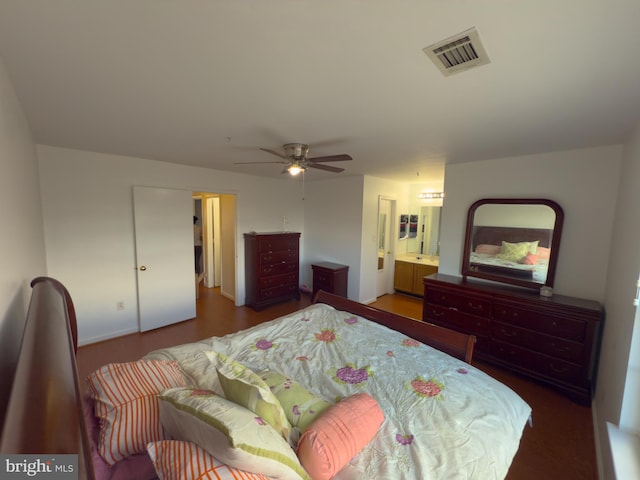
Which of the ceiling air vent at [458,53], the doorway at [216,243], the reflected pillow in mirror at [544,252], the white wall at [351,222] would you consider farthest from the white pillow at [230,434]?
the doorway at [216,243]

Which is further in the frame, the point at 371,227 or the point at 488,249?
the point at 371,227

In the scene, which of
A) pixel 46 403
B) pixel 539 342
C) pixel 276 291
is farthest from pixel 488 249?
pixel 46 403

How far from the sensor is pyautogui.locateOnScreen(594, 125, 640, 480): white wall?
1486 mm

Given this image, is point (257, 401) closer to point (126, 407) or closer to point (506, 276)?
point (126, 407)

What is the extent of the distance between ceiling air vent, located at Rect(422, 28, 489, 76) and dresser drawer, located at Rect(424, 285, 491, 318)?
2.44m

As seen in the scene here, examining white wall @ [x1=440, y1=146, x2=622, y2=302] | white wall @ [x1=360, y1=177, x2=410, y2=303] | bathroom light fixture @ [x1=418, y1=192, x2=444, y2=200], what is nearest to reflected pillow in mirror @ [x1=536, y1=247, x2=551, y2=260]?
white wall @ [x1=440, y1=146, x2=622, y2=302]

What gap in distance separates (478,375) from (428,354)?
11.9 inches

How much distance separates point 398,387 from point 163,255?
11.6ft

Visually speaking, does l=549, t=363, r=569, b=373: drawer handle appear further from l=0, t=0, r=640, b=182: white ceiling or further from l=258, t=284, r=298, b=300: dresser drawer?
l=258, t=284, r=298, b=300: dresser drawer

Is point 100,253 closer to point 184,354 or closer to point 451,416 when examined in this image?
point 184,354

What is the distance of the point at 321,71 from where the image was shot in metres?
1.36

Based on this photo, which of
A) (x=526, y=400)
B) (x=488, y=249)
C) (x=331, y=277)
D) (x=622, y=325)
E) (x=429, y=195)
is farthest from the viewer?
(x=429, y=195)

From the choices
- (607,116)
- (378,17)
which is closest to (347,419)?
(378,17)

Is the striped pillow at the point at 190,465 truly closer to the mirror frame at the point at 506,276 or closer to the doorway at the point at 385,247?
the mirror frame at the point at 506,276
